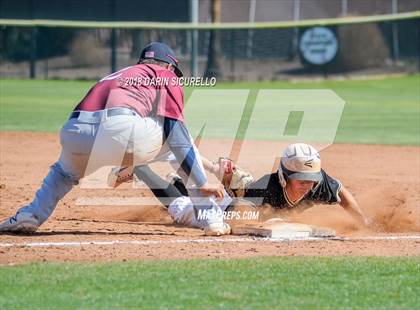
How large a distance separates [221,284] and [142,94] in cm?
225

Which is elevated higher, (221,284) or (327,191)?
(221,284)

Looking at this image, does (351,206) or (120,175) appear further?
(120,175)

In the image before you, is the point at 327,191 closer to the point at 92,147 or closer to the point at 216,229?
the point at 216,229

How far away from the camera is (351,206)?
884 cm

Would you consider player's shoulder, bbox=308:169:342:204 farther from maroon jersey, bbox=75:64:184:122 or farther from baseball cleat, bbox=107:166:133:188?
baseball cleat, bbox=107:166:133:188

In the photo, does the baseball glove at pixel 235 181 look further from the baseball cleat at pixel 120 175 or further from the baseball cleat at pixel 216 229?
the baseball cleat at pixel 120 175

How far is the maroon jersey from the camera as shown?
25.4 feet

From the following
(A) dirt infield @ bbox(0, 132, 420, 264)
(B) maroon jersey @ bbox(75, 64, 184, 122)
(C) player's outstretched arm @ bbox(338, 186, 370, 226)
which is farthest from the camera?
(C) player's outstretched arm @ bbox(338, 186, 370, 226)

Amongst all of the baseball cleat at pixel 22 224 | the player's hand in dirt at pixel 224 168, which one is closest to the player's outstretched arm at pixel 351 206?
the player's hand in dirt at pixel 224 168

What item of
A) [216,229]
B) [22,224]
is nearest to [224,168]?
[216,229]

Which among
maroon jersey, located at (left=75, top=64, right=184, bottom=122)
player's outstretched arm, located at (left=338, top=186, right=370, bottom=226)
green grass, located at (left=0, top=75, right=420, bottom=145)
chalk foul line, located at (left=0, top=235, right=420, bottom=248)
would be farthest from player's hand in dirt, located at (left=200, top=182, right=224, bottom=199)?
green grass, located at (left=0, top=75, right=420, bottom=145)

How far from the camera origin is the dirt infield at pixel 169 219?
744 cm

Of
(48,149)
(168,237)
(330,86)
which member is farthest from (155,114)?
(330,86)

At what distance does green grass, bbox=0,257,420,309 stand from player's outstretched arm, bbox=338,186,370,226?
5.60 ft
